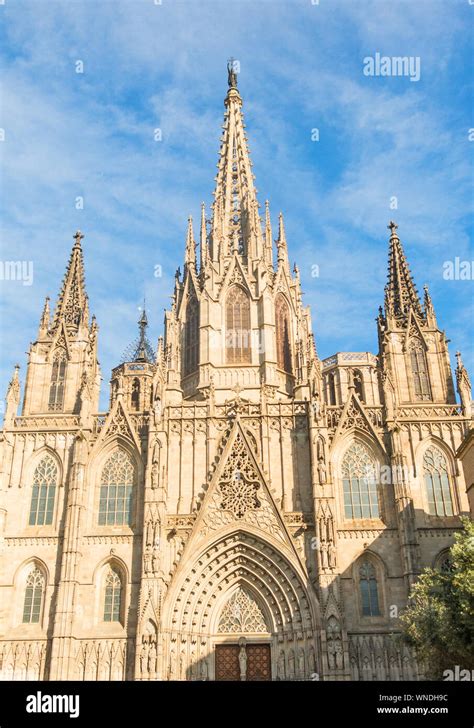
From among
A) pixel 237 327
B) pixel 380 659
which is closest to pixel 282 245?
pixel 237 327

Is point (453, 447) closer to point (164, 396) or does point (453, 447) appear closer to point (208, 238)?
point (164, 396)

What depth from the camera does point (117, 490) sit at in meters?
37.2

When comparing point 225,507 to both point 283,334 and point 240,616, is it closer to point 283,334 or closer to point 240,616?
point 240,616

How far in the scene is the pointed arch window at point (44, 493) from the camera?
3684 centimetres

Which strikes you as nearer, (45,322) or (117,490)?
(117,490)

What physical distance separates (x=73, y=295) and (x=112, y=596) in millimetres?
18480

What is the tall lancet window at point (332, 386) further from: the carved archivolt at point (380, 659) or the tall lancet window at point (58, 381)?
the carved archivolt at point (380, 659)

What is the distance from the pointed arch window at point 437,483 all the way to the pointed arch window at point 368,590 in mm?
4143

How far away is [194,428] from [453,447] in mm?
13248

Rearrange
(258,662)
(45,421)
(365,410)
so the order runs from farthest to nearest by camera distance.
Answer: (45,421), (365,410), (258,662)

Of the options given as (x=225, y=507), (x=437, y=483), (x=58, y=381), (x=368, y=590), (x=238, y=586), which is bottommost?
(x=368, y=590)

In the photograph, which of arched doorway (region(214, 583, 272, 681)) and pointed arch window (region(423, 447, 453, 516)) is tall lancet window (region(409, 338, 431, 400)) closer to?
→ pointed arch window (region(423, 447, 453, 516))
